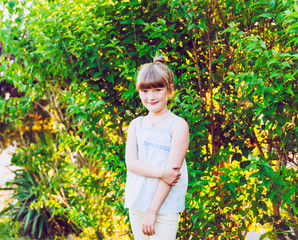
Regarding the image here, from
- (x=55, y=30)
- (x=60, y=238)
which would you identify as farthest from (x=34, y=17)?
(x=60, y=238)

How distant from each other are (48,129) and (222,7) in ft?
13.6

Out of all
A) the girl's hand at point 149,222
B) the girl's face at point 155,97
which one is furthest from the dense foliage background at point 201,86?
the girl's hand at point 149,222

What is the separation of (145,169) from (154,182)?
0.29 feet

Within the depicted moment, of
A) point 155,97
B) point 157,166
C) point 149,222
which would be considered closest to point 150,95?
point 155,97

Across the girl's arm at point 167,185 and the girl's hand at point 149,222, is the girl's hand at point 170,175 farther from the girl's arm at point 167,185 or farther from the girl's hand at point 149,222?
the girl's hand at point 149,222

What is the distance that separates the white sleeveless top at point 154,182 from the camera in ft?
6.18

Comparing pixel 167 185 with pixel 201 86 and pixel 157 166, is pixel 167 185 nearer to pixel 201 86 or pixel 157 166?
pixel 157 166

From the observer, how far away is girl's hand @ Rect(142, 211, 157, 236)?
1.82m

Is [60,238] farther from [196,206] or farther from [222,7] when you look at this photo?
[222,7]

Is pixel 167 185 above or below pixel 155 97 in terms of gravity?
below

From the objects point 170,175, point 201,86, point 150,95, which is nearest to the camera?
point 170,175

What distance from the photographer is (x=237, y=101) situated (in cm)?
272

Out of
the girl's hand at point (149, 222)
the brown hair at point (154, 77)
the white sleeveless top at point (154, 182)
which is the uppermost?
the brown hair at point (154, 77)

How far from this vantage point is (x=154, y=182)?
1878 mm
